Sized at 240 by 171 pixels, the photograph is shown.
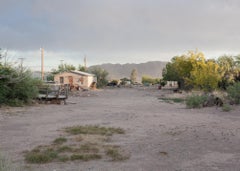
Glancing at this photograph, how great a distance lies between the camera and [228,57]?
50688 millimetres

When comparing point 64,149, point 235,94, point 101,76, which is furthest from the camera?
point 101,76

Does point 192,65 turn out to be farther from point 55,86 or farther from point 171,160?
point 171,160

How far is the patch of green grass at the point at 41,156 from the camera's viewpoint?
769cm

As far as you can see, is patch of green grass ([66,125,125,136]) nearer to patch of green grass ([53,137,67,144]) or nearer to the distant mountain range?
patch of green grass ([53,137,67,144])

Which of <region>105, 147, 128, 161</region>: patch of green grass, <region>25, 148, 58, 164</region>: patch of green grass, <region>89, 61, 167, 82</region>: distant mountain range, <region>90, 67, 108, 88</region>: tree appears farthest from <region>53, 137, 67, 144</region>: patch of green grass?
<region>89, 61, 167, 82</region>: distant mountain range

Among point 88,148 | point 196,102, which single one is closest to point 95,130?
point 88,148

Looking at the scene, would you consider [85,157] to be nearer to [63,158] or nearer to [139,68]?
[63,158]

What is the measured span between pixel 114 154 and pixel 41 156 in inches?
68.5

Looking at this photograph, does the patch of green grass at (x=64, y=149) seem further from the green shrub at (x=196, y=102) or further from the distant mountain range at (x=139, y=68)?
the distant mountain range at (x=139, y=68)

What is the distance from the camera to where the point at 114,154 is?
8.36 metres

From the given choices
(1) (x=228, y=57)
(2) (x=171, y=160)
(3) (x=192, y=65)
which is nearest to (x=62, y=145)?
(2) (x=171, y=160)

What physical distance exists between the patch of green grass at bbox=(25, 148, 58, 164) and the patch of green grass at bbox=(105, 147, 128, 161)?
130cm

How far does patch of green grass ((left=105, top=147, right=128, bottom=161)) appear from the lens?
7941mm

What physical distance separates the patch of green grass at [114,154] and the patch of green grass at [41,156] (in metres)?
1.30
